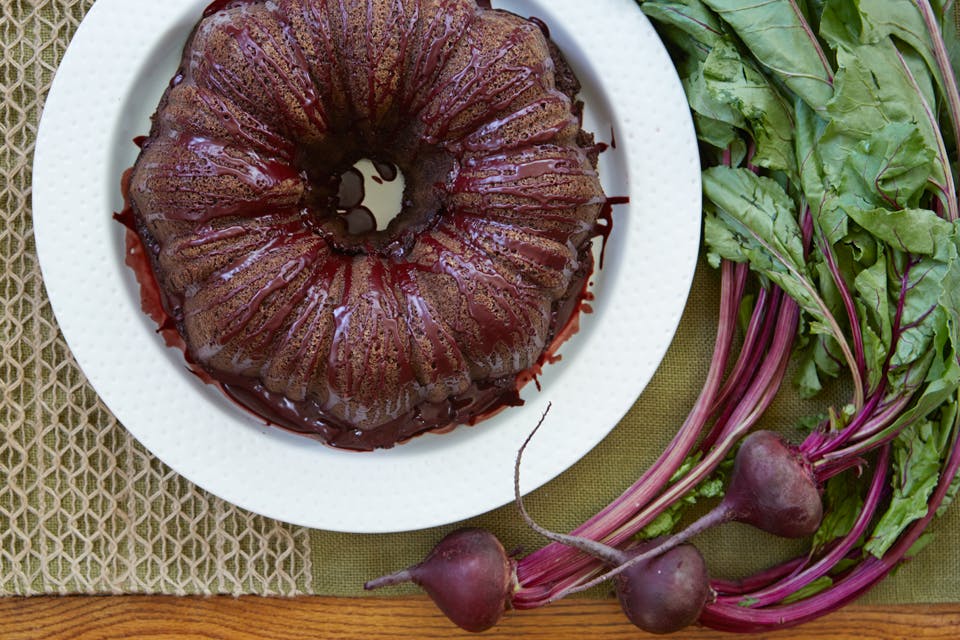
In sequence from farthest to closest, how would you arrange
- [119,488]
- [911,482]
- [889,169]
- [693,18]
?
[119,488], [911,482], [693,18], [889,169]

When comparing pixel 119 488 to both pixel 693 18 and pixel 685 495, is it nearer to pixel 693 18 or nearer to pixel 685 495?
pixel 685 495

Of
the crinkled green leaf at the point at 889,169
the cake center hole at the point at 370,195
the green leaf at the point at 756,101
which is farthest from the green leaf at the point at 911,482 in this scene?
the cake center hole at the point at 370,195

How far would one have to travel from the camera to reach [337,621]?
2229 millimetres

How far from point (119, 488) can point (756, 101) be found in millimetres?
1927

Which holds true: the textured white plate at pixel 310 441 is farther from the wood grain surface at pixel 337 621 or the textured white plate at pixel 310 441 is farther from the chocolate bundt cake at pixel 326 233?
the wood grain surface at pixel 337 621

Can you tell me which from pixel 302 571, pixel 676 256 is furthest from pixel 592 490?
pixel 302 571

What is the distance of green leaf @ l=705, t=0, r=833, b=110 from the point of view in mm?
1920

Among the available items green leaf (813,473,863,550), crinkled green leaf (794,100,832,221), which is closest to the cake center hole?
crinkled green leaf (794,100,832,221)

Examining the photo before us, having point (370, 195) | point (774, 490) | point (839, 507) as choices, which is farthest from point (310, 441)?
point (839, 507)

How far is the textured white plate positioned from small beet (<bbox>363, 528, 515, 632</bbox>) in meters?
0.12

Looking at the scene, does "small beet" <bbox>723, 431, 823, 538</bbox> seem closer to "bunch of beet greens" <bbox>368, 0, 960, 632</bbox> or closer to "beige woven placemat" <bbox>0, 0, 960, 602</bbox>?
"bunch of beet greens" <bbox>368, 0, 960, 632</bbox>

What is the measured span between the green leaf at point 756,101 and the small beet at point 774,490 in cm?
71

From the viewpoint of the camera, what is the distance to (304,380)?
1813mm

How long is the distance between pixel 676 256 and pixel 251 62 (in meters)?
1.12
